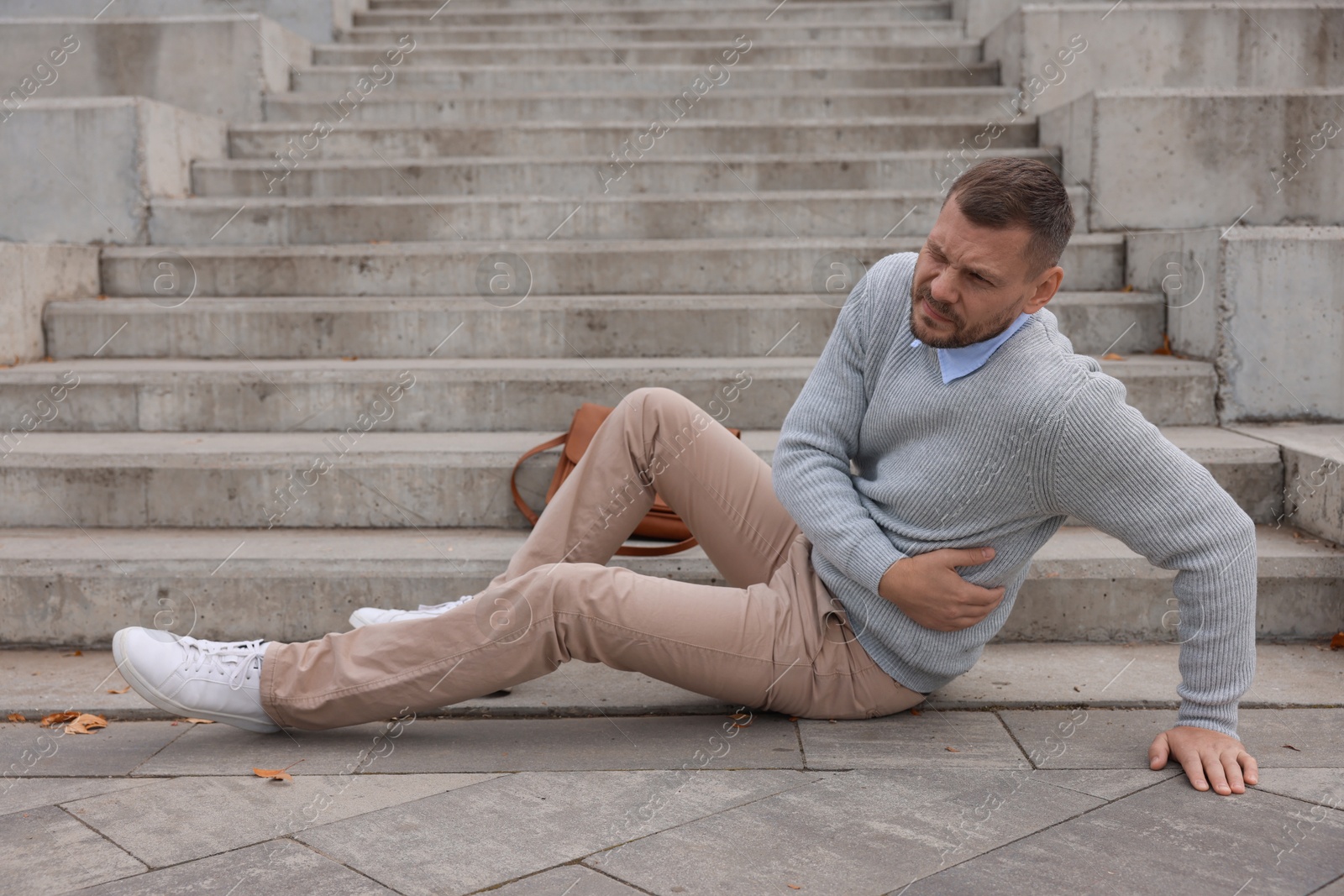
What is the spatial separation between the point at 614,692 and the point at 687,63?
16.5 ft

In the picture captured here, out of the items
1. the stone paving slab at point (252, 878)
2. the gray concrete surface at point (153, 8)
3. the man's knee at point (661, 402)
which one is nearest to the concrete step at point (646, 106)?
the gray concrete surface at point (153, 8)

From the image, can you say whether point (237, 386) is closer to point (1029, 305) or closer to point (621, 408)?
point (621, 408)

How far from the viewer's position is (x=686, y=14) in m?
7.75

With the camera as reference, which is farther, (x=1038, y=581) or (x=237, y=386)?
(x=237, y=386)

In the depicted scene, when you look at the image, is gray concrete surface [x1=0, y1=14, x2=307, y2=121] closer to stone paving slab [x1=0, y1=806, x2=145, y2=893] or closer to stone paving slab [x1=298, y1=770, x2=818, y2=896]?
stone paving slab [x1=0, y1=806, x2=145, y2=893]

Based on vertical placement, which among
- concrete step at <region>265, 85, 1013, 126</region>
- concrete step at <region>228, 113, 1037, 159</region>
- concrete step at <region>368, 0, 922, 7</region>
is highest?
concrete step at <region>368, 0, 922, 7</region>

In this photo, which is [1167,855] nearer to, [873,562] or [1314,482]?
[873,562]

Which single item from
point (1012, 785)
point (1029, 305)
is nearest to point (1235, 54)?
point (1029, 305)

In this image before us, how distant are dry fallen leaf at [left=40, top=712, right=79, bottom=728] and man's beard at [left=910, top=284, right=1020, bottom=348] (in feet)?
7.29

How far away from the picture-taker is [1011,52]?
21.0 feet

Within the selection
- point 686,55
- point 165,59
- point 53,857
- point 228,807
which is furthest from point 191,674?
point 686,55

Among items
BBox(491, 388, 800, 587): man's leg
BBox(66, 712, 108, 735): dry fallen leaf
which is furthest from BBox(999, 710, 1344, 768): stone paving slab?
BBox(66, 712, 108, 735): dry fallen leaf

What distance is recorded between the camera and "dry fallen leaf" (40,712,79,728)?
108 inches

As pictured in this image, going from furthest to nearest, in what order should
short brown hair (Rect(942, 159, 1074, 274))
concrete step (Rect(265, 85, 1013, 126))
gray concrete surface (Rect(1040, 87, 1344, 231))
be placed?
concrete step (Rect(265, 85, 1013, 126)), gray concrete surface (Rect(1040, 87, 1344, 231)), short brown hair (Rect(942, 159, 1074, 274))
